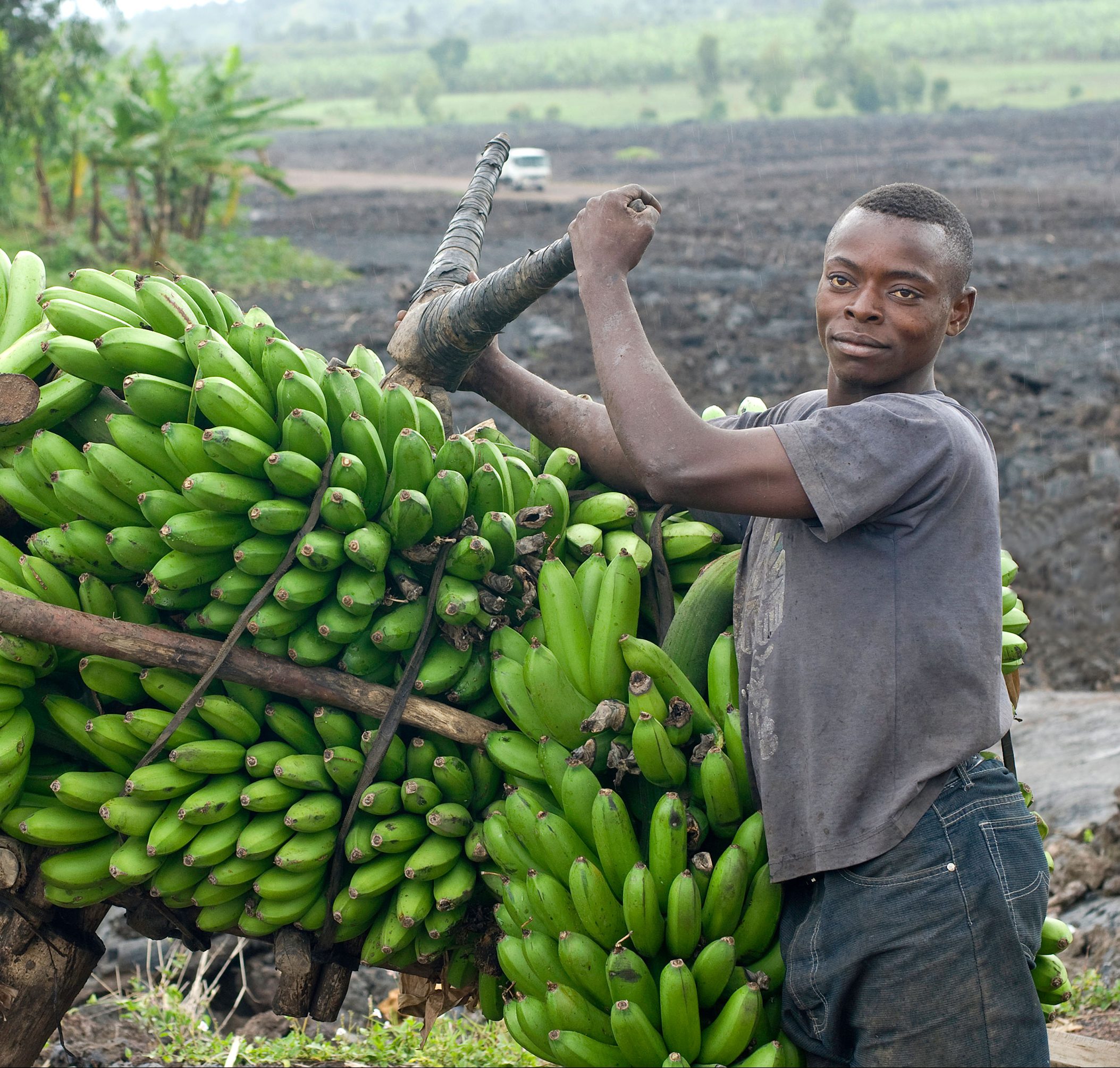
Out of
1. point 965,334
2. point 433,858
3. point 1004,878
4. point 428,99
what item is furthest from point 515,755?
point 428,99

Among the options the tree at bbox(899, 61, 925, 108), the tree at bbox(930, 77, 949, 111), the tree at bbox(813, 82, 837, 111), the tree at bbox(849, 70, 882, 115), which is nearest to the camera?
the tree at bbox(930, 77, 949, 111)

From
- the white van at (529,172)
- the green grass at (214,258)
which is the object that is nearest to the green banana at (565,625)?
the green grass at (214,258)

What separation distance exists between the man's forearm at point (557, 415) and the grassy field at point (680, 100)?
213 ft

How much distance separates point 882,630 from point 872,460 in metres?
0.36

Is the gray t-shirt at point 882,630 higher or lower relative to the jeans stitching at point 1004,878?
higher

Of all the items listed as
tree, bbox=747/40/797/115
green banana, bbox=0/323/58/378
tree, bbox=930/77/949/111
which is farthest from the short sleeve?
tree, bbox=747/40/797/115

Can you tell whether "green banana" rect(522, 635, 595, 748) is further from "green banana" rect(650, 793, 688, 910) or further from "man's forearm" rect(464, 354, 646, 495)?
"man's forearm" rect(464, 354, 646, 495)

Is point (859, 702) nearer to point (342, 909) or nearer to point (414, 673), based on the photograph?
point (414, 673)

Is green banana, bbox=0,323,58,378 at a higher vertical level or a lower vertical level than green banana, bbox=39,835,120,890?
higher

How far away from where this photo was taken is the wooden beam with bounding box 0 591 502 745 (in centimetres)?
269

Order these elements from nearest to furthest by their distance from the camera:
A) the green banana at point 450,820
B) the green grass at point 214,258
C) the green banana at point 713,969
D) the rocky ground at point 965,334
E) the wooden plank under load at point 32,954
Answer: the green banana at point 713,969, the green banana at point 450,820, the wooden plank under load at point 32,954, the rocky ground at point 965,334, the green grass at point 214,258

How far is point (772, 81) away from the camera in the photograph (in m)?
70.8

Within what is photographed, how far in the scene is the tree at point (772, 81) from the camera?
228ft

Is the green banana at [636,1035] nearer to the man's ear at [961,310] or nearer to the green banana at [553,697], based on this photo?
the green banana at [553,697]
